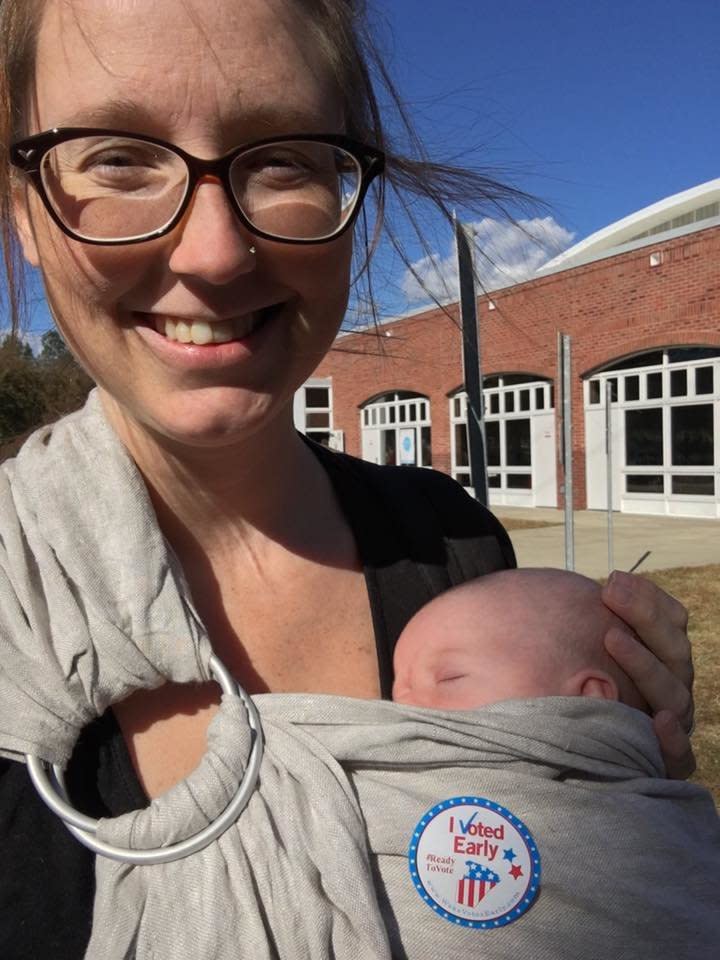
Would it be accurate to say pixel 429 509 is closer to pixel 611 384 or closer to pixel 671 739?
pixel 671 739

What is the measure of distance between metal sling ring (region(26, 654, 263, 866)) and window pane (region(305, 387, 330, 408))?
2562 centimetres

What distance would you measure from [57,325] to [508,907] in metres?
1.04

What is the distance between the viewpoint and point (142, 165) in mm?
1078

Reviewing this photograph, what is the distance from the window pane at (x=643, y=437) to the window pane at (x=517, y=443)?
2612 millimetres

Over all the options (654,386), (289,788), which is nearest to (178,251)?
(289,788)

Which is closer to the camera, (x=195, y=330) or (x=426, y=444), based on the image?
(x=195, y=330)

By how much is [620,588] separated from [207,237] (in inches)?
40.8

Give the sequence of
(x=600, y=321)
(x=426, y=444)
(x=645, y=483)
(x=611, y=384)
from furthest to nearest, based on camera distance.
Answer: (x=426, y=444) → (x=611, y=384) → (x=600, y=321) → (x=645, y=483)

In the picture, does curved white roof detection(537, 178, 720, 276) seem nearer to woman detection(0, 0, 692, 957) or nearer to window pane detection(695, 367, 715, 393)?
window pane detection(695, 367, 715, 393)

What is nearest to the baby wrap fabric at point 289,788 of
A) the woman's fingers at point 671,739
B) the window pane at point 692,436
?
the woman's fingers at point 671,739

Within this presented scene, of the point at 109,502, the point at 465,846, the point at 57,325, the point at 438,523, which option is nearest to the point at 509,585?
the point at 438,523

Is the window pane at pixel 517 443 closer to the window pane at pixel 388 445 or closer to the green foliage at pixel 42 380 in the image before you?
the window pane at pixel 388 445

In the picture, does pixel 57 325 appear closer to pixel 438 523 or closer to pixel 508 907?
pixel 438 523

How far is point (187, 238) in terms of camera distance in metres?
1.07
